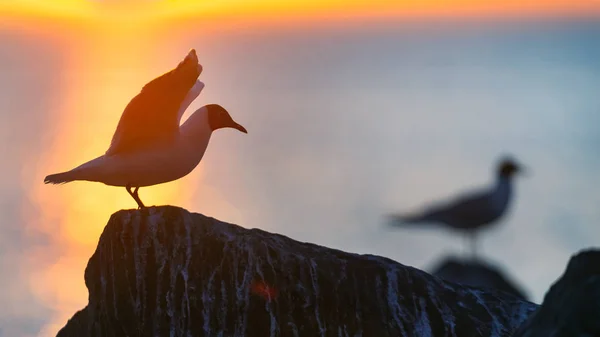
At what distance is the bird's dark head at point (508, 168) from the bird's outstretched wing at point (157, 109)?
380 inches

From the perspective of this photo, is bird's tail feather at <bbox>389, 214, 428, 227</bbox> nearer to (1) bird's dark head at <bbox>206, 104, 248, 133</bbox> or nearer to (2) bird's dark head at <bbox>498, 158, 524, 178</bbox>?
(2) bird's dark head at <bbox>498, 158, 524, 178</bbox>

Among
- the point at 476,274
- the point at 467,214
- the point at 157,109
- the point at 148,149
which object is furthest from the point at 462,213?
the point at 157,109

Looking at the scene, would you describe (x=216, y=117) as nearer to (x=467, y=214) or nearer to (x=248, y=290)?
(x=248, y=290)

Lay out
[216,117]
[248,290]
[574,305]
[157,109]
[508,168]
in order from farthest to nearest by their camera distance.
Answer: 1. [508,168]
2. [216,117]
3. [157,109]
4. [248,290]
5. [574,305]

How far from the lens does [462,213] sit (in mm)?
18734

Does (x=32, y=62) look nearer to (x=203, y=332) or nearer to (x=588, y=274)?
(x=203, y=332)

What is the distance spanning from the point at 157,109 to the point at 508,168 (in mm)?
10391

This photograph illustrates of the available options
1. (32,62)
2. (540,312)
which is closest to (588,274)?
(540,312)

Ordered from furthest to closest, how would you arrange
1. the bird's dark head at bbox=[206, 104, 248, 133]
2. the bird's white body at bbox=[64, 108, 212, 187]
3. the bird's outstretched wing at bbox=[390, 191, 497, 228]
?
1. the bird's outstretched wing at bbox=[390, 191, 497, 228]
2. the bird's dark head at bbox=[206, 104, 248, 133]
3. the bird's white body at bbox=[64, 108, 212, 187]

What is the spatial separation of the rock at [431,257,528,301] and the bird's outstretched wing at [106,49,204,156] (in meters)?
6.08

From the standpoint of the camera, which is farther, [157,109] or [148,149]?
[148,149]

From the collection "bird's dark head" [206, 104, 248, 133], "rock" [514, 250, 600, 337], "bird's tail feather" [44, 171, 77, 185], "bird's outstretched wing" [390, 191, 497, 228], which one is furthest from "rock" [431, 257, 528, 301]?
"rock" [514, 250, 600, 337]

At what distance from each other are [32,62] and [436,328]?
33.7 metres

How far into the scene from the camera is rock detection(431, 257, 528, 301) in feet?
53.5
